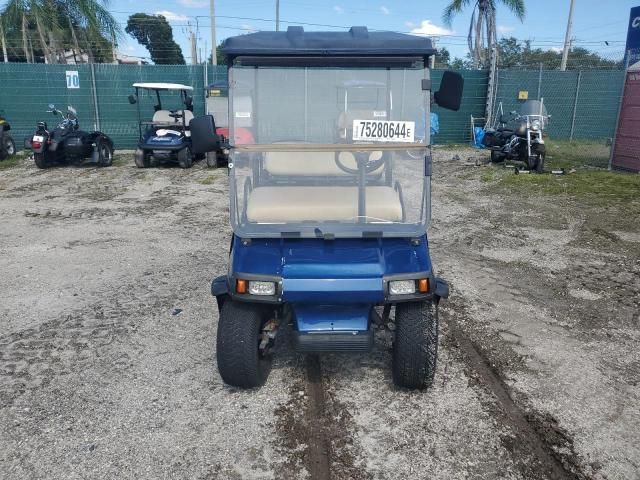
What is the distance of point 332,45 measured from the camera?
317 cm

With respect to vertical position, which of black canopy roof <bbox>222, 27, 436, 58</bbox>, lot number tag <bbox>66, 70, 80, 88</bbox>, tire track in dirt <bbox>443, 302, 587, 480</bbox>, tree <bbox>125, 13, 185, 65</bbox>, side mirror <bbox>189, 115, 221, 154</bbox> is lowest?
tire track in dirt <bbox>443, 302, 587, 480</bbox>

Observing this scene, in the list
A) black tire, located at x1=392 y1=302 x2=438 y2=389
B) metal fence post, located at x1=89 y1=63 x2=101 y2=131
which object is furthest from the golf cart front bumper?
metal fence post, located at x1=89 y1=63 x2=101 y2=131

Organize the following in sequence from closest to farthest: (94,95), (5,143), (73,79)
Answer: (5,143) → (73,79) → (94,95)

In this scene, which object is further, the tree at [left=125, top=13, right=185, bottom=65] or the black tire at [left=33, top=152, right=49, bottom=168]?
the tree at [left=125, top=13, right=185, bottom=65]

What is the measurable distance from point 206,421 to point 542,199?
7644 mm

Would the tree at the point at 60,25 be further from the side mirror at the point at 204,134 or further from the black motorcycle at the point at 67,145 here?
the side mirror at the point at 204,134

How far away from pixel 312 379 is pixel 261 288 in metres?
0.88

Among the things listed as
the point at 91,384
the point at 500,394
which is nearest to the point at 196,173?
the point at 91,384

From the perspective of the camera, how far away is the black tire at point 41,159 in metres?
12.6

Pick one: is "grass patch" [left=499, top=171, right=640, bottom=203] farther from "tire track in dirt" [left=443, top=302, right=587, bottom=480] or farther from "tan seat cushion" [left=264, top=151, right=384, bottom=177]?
"tan seat cushion" [left=264, top=151, right=384, bottom=177]

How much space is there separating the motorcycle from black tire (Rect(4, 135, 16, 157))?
38.6 feet

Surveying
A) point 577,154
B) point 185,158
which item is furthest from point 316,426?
point 577,154

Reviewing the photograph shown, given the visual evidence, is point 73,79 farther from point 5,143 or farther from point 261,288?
point 261,288

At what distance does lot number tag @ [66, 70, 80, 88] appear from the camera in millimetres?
15352
